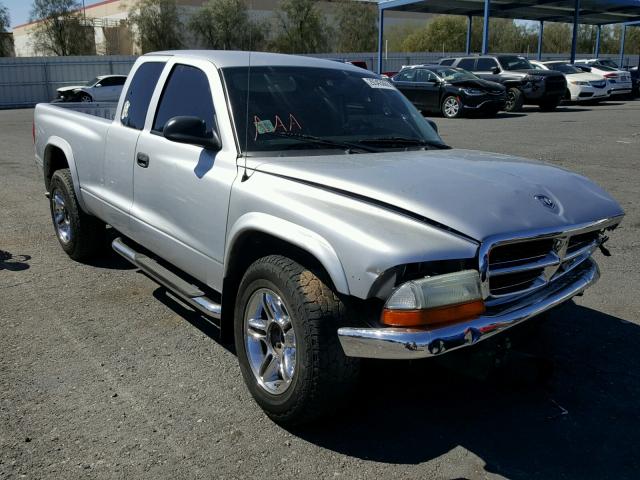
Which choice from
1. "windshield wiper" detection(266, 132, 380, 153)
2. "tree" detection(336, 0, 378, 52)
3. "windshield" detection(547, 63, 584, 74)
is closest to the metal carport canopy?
"windshield" detection(547, 63, 584, 74)

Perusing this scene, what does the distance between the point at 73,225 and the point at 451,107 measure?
17206 millimetres

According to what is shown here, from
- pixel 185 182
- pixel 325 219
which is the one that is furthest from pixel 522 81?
pixel 325 219

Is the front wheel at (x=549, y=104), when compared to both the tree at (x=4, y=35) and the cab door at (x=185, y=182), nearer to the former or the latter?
the cab door at (x=185, y=182)

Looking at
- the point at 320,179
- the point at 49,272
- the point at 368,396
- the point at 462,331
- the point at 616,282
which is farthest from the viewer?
the point at 49,272

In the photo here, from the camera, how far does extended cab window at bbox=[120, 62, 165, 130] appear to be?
4.84 metres

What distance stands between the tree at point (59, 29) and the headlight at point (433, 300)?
6282 cm

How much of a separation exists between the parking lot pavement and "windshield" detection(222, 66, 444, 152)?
4.74 feet

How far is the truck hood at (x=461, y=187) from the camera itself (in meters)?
2.90

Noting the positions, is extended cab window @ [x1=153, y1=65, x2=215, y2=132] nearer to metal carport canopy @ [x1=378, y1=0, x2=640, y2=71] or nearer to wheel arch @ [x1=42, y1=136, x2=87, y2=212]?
wheel arch @ [x1=42, y1=136, x2=87, y2=212]

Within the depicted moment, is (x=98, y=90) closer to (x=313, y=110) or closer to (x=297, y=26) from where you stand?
(x=313, y=110)

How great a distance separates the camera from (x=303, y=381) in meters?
3.08

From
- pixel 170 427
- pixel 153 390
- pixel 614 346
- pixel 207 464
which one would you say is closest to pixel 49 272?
pixel 153 390

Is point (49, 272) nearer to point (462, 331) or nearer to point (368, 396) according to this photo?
point (368, 396)

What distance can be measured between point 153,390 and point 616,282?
3917mm
